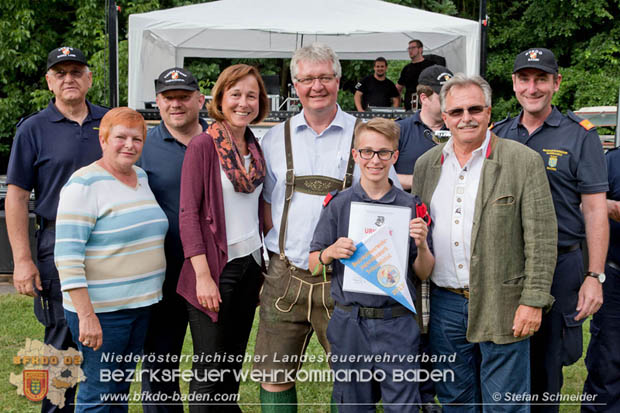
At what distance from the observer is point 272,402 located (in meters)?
3.15

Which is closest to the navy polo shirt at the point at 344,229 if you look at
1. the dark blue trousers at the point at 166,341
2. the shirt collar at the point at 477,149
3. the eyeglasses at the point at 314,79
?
the shirt collar at the point at 477,149

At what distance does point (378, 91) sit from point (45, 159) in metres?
8.82

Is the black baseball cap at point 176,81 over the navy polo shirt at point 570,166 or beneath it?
over

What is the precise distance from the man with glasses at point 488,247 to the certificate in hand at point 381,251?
0.25 meters

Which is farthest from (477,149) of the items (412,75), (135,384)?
(412,75)

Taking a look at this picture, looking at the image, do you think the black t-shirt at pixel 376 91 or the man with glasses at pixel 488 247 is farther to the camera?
the black t-shirt at pixel 376 91

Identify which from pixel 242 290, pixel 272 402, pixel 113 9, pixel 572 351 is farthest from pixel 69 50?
pixel 113 9

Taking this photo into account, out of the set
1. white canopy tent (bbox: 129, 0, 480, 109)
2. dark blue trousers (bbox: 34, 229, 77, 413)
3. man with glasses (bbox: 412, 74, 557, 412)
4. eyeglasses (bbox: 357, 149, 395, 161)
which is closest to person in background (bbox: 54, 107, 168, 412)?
dark blue trousers (bbox: 34, 229, 77, 413)

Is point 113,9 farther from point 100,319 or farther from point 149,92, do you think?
point 100,319

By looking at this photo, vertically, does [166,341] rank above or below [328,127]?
below

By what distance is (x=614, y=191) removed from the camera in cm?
368

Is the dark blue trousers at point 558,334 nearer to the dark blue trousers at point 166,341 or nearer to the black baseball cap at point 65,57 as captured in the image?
the dark blue trousers at point 166,341

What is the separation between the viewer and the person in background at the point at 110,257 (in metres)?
2.72

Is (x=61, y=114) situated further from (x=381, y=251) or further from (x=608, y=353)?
(x=608, y=353)
